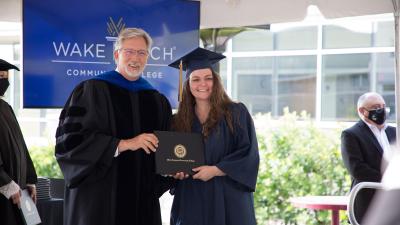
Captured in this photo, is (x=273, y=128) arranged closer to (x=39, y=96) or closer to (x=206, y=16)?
(x=206, y=16)

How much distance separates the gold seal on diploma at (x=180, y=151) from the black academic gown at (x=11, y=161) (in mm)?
1420

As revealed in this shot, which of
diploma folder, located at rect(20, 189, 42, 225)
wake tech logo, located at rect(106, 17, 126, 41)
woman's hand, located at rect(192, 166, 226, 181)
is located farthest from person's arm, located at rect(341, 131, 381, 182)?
diploma folder, located at rect(20, 189, 42, 225)

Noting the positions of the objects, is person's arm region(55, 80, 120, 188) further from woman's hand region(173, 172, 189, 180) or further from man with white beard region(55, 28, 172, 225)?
woman's hand region(173, 172, 189, 180)

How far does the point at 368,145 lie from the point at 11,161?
2.83m

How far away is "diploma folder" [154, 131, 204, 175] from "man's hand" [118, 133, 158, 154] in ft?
0.14

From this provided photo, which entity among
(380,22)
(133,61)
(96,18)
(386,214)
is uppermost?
(380,22)

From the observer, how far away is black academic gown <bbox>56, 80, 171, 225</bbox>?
366 cm

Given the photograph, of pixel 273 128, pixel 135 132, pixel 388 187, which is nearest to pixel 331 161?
pixel 273 128

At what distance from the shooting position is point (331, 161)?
8.12 meters

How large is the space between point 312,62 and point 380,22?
1.76m

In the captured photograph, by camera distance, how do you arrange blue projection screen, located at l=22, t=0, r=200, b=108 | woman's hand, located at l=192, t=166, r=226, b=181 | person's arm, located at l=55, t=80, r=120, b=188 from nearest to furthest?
person's arm, located at l=55, t=80, r=120, b=188
woman's hand, located at l=192, t=166, r=226, b=181
blue projection screen, located at l=22, t=0, r=200, b=108

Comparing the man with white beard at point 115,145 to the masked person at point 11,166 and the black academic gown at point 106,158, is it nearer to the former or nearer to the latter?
the black academic gown at point 106,158

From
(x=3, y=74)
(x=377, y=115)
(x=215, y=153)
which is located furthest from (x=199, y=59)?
(x=377, y=115)

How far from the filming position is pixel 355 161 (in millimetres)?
5172
